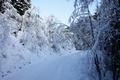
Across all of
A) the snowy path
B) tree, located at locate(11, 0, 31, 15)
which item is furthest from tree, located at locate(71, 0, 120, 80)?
tree, located at locate(11, 0, 31, 15)

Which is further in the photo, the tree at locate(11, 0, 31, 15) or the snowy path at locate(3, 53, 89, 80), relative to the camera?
the tree at locate(11, 0, 31, 15)

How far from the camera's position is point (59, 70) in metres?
11.1

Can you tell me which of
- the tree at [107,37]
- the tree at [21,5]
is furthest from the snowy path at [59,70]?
the tree at [21,5]

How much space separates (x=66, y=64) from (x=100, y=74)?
3471mm

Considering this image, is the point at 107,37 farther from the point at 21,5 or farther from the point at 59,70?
the point at 21,5

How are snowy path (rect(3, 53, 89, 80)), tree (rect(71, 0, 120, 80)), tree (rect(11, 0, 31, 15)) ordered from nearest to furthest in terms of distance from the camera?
tree (rect(71, 0, 120, 80)) → snowy path (rect(3, 53, 89, 80)) → tree (rect(11, 0, 31, 15))

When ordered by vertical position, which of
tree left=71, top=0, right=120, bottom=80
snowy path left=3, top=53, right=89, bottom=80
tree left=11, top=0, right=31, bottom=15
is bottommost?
snowy path left=3, top=53, right=89, bottom=80

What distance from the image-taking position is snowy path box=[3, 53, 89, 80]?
1028 centimetres

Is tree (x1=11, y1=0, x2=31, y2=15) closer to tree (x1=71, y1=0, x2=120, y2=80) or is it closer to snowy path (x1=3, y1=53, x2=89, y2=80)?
snowy path (x1=3, y1=53, x2=89, y2=80)

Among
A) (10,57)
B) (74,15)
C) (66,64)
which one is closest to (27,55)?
(10,57)

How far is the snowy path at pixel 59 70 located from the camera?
10.3 m

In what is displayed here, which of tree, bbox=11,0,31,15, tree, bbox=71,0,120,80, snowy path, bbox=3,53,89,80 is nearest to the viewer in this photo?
tree, bbox=71,0,120,80

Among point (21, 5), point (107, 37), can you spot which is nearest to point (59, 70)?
point (107, 37)

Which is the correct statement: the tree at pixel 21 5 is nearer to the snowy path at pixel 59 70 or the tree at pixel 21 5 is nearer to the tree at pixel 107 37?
the snowy path at pixel 59 70
